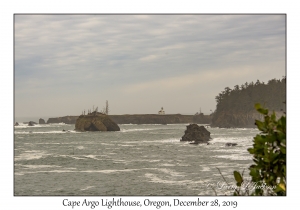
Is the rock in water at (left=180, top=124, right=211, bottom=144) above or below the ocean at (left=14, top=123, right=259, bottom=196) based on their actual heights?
above

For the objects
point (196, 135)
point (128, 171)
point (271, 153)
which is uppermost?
point (271, 153)

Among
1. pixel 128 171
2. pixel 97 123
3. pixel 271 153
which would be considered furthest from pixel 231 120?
pixel 271 153

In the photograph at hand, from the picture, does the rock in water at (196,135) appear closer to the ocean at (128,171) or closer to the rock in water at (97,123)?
the ocean at (128,171)

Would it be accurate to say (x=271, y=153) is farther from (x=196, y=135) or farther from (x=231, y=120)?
(x=231, y=120)

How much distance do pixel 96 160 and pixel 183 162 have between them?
33.1ft

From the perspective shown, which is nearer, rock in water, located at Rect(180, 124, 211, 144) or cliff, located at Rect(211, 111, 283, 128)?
rock in water, located at Rect(180, 124, 211, 144)

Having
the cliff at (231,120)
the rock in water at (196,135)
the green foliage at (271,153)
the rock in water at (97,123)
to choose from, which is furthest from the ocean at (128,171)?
the cliff at (231,120)

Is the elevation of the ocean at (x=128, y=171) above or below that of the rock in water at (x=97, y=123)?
below

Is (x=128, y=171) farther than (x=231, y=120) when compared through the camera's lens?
No

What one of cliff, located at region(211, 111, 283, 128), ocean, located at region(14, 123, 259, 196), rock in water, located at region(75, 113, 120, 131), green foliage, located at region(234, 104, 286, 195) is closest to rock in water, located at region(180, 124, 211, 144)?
ocean, located at region(14, 123, 259, 196)

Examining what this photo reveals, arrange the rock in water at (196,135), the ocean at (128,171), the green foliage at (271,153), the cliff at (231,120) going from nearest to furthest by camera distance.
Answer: the green foliage at (271,153)
the ocean at (128,171)
the rock in water at (196,135)
the cliff at (231,120)

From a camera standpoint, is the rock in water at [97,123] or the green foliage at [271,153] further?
the rock in water at [97,123]

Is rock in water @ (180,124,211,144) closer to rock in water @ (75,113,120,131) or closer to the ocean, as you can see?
the ocean
